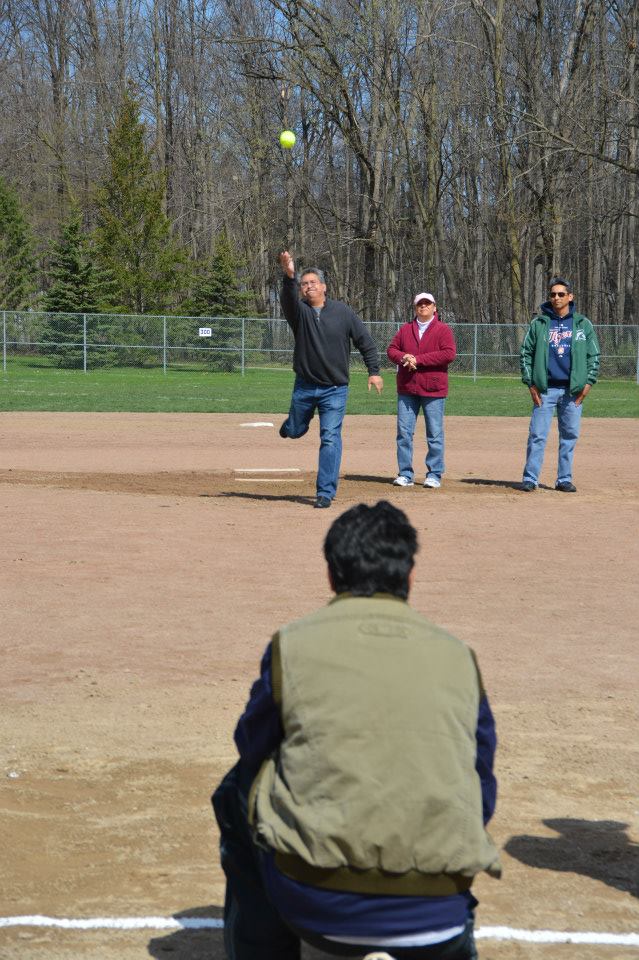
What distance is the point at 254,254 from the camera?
64.9m

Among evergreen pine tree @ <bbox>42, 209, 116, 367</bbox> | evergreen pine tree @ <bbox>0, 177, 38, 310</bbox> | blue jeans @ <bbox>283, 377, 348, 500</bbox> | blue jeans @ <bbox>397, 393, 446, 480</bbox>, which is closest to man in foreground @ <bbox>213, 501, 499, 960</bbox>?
blue jeans @ <bbox>283, 377, 348, 500</bbox>

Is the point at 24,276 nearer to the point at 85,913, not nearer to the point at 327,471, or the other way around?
the point at 327,471

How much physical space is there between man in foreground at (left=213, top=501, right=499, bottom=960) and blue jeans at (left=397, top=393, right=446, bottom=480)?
1027cm

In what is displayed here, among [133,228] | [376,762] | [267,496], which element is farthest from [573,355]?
[133,228]

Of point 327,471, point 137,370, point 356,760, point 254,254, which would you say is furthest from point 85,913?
point 254,254

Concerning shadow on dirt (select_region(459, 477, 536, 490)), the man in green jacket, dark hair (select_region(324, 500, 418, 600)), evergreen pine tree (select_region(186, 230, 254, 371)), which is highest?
evergreen pine tree (select_region(186, 230, 254, 371))

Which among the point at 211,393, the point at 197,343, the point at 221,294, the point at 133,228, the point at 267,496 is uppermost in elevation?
the point at 133,228

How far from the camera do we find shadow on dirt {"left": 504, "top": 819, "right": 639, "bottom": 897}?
4.22 m

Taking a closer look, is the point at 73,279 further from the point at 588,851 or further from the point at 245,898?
the point at 245,898

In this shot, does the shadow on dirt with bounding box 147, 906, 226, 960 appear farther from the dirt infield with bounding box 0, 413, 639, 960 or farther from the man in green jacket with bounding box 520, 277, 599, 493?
the man in green jacket with bounding box 520, 277, 599, 493

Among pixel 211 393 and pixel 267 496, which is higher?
pixel 211 393

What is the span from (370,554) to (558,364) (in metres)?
10.3

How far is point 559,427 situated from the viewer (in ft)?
42.9

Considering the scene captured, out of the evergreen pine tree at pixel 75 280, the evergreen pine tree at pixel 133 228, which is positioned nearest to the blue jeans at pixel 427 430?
the evergreen pine tree at pixel 75 280
